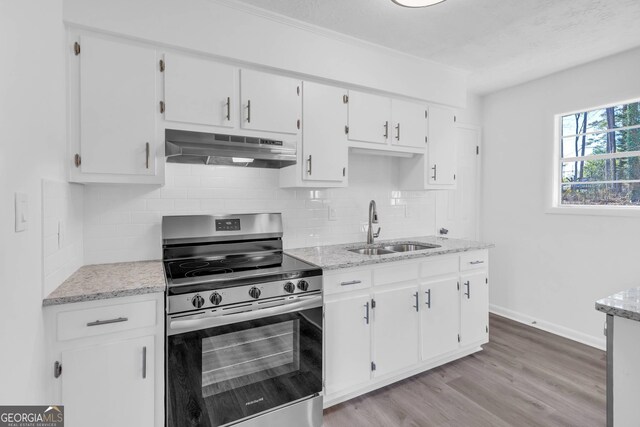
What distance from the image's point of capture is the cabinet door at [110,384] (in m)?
1.51

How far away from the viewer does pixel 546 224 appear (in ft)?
11.5

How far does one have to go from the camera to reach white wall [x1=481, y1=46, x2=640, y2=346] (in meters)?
2.99

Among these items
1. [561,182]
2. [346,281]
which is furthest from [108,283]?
[561,182]

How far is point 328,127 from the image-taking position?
101 inches

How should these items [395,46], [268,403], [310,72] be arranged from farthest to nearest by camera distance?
[395,46] < [310,72] < [268,403]

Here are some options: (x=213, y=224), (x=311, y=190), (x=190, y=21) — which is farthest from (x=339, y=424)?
(x=190, y=21)

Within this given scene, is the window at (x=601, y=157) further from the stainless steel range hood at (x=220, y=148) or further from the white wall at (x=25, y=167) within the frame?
the white wall at (x=25, y=167)

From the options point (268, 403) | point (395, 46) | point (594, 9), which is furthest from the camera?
point (395, 46)

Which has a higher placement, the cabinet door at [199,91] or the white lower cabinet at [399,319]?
the cabinet door at [199,91]

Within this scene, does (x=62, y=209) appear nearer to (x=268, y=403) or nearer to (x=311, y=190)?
(x=268, y=403)

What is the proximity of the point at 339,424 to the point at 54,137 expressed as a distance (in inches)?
89.2

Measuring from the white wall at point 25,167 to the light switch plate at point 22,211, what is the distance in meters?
0.03

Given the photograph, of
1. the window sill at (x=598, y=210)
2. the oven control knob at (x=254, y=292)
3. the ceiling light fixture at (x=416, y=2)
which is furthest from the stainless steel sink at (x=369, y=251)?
the window sill at (x=598, y=210)

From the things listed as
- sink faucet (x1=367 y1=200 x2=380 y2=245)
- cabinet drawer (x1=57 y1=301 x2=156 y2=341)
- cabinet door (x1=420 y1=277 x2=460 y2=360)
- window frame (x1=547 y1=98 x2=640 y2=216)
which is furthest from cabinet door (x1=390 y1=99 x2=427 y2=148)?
cabinet drawer (x1=57 y1=301 x2=156 y2=341)
